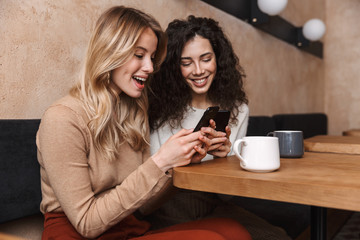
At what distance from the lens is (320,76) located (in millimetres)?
4465

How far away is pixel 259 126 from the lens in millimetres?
2350

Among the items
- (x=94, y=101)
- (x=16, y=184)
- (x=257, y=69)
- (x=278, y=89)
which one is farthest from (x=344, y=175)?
(x=278, y=89)

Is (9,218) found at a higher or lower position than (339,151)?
lower

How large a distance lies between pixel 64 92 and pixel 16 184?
49 cm

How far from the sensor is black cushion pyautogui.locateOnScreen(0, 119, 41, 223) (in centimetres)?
103

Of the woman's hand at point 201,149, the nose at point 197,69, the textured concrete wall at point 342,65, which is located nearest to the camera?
the woman's hand at point 201,149

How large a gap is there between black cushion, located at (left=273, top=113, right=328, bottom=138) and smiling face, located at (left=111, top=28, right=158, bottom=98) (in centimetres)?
189

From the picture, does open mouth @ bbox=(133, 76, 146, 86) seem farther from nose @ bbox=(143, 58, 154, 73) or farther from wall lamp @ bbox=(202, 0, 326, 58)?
wall lamp @ bbox=(202, 0, 326, 58)

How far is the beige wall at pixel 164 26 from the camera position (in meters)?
1.23

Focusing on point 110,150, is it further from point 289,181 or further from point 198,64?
point 198,64

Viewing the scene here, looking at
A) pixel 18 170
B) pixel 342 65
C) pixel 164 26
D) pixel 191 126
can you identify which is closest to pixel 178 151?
pixel 18 170

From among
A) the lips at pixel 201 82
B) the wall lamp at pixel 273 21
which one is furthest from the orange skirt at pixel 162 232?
the wall lamp at pixel 273 21

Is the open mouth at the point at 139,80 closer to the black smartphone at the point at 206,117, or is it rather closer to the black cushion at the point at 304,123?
the black smartphone at the point at 206,117

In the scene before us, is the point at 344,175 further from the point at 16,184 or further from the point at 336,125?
the point at 336,125
